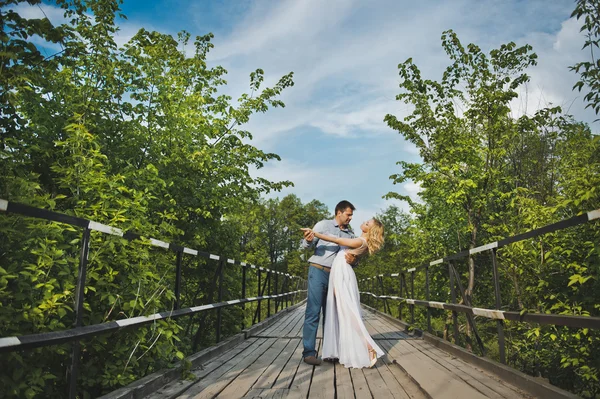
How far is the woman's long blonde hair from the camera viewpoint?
16.8 feet

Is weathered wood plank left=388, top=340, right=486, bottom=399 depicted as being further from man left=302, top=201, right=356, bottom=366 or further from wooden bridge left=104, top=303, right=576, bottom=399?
man left=302, top=201, right=356, bottom=366

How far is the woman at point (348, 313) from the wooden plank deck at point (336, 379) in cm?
15

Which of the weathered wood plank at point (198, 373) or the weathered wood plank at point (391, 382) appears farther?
the weathered wood plank at point (391, 382)

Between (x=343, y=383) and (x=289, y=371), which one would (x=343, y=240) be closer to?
(x=289, y=371)

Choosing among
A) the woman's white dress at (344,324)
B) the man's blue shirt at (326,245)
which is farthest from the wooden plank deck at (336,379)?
the man's blue shirt at (326,245)

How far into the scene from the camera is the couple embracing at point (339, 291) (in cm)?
471

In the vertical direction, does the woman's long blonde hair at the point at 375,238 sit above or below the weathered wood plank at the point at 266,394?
above

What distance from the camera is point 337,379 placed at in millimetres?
4055

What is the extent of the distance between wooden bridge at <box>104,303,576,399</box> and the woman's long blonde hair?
1.23 meters

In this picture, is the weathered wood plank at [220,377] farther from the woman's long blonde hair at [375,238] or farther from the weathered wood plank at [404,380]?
the woman's long blonde hair at [375,238]

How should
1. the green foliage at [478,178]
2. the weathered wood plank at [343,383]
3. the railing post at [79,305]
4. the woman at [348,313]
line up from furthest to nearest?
1. the green foliage at [478,178]
2. the woman at [348,313]
3. the weathered wood plank at [343,383]
4. the railing post at [79,305]

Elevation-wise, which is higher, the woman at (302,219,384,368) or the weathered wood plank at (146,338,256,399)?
the woman at (302,219,384,368)

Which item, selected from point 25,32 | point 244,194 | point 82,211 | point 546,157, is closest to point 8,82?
point 25,32

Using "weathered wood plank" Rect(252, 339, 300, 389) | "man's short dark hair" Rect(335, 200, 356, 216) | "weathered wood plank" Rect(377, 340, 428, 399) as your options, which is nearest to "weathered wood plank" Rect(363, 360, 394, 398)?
"weathered wood plank" Rect(377, 340, 428, 399)
